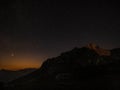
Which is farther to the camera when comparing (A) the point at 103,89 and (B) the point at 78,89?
(B) the point at 78,89

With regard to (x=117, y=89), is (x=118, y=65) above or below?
above

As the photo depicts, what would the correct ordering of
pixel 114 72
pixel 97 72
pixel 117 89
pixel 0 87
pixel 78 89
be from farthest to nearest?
pixel 97 72
pixel 114 72
pixel 78 89
pixel 117 89
pixel 0 87

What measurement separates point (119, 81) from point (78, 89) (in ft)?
85.9

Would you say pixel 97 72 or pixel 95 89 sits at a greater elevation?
pixel 97 72

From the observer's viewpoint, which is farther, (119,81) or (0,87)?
(119,81)

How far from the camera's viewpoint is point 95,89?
89000 millimetres

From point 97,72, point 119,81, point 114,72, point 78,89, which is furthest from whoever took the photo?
point 97,72

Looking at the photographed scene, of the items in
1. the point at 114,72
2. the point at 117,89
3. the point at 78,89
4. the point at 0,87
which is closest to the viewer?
the point at 0,87

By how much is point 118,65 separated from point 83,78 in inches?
1424

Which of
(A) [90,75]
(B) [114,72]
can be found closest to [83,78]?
(A) [90,75]

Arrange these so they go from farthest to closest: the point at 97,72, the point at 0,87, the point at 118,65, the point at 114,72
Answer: the point at 118,65
the point at 97,72
the point at 114,72
the point at 0,87

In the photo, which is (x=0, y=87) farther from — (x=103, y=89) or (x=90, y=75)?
(x=90, y=75)

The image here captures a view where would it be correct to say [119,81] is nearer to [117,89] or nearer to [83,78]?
[117,89]

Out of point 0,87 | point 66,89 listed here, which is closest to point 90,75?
point 66,89
